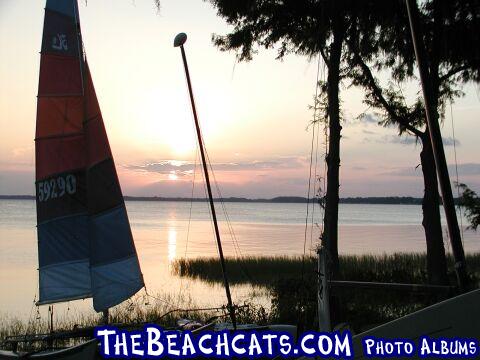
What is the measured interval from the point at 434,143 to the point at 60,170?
902cm

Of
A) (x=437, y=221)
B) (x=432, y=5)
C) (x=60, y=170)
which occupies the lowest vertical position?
(x=437, y=221)

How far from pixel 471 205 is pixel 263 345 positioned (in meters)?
13.8

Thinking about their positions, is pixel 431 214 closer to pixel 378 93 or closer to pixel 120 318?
pixel 378 93

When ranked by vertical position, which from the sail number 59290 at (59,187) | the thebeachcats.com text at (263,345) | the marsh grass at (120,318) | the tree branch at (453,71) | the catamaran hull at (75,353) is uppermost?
the tree branch at (453,71)

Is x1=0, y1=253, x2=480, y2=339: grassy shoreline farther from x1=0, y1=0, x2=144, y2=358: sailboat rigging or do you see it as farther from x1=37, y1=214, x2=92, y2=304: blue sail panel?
x1=0, y1=0, x2=144, y2=358: sailboat rigging

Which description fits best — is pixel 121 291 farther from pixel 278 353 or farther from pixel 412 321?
pixel 412 321

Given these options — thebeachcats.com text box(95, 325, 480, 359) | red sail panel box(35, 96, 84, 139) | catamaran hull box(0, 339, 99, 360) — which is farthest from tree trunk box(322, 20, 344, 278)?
catamaran hull box(0, 339, 99, 360)

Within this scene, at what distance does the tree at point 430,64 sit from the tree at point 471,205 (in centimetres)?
380

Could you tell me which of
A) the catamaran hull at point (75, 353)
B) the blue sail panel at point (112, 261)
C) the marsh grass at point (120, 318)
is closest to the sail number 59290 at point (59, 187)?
the blue sail panel at point (112, 261)

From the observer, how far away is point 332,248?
17031 millimetres

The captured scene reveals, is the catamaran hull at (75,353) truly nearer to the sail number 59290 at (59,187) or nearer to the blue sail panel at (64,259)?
the blue sail panel at (64,259)

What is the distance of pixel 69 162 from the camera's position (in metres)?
13.4

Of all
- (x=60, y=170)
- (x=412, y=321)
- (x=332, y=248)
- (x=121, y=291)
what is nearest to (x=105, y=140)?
(x=60, y=170)

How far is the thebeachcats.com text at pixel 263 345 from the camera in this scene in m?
5.41
